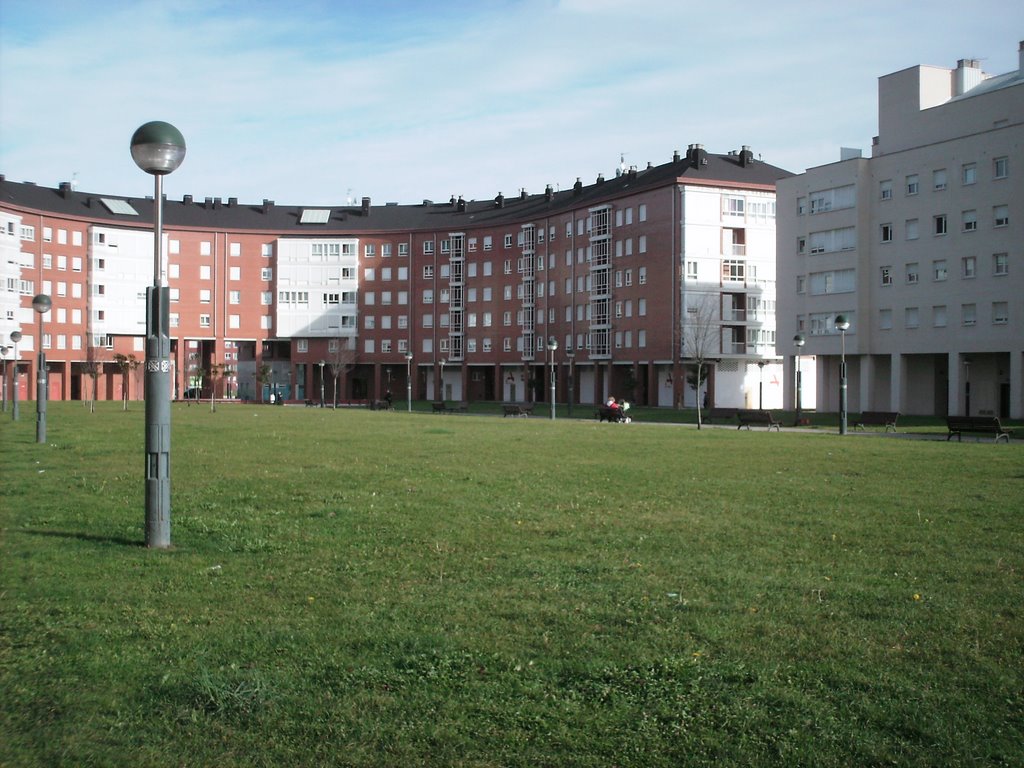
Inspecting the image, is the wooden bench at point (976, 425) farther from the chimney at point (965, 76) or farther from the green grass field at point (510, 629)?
the chimney at point (965, 76)

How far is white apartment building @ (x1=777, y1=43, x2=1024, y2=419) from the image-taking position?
58.7m

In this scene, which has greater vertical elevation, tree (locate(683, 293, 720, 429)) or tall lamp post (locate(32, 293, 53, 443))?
tree (locate(683, 293, 720, 429))

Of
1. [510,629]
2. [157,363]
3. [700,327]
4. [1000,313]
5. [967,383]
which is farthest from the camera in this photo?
[700,327]

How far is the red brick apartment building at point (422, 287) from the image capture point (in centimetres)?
8338

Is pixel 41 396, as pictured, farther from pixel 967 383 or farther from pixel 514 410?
pixel 967 383

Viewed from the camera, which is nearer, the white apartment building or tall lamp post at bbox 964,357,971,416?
the white apartment building

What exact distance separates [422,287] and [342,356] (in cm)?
1209

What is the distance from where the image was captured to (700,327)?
260ft

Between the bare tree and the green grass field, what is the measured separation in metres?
90.6

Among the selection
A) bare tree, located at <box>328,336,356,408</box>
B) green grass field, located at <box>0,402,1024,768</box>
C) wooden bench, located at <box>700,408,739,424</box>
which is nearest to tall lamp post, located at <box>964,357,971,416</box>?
wooden bench, located at <box>700,408,739,424</box>

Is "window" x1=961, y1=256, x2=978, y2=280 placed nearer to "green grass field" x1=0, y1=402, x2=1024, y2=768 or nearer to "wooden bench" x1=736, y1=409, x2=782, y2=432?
"wooden bench" x1=736, y1=409, x2=782, y2=432

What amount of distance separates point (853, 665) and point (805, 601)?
177cm

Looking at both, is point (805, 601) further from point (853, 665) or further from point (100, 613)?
point (100, 613)

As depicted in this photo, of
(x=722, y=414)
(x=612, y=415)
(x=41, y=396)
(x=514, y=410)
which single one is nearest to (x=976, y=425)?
(x=722, y=414)
